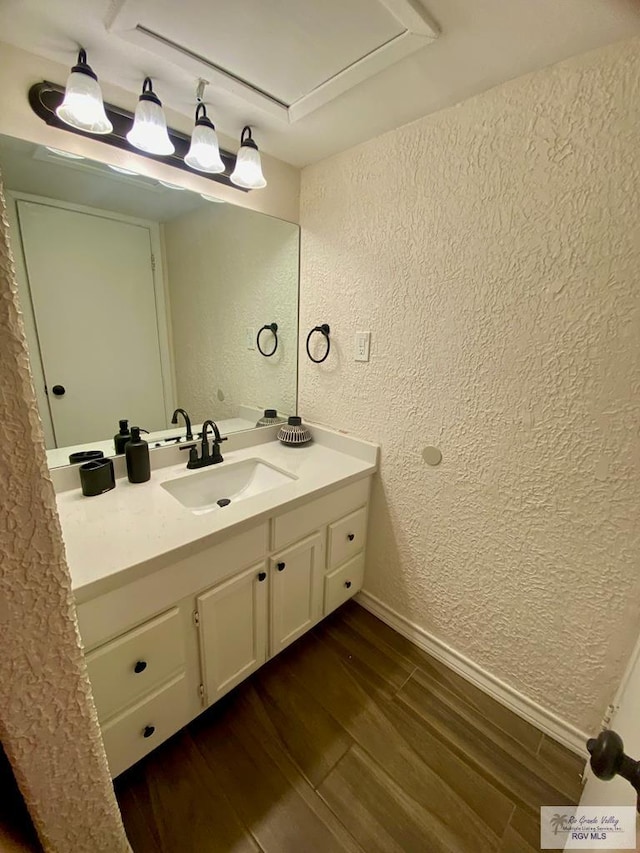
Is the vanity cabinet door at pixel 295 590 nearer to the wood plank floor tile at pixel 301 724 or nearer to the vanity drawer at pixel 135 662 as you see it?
the wood plank floor tile at pixel 301 724

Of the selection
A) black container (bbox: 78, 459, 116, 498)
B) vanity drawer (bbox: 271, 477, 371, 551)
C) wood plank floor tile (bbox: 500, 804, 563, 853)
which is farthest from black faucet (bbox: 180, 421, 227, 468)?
wood plank floor tile (bbox: 500, 804, 563, 853)

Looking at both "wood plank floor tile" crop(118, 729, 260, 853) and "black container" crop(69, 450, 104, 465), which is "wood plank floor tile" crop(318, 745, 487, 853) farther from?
"black container" crop(69, 450, 104, 465)

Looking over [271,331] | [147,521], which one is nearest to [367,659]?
[147,521]

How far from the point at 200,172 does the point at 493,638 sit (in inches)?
81.3

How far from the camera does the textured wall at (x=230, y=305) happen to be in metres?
1.47

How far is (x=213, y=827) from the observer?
96cm

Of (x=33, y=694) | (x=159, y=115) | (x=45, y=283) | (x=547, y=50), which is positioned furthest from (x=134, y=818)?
(x=547, y=50)

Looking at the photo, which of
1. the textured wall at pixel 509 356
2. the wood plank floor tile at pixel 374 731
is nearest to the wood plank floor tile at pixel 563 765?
the textured wall at pixel 509 356

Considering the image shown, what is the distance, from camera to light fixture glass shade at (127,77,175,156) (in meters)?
1.01

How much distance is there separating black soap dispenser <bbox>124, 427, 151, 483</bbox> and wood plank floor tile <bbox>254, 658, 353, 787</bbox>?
91 centimetres

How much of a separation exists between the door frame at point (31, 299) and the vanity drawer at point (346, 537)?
0.87 m

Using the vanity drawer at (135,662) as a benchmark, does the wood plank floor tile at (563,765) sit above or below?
below

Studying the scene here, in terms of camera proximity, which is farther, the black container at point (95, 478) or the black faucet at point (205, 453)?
the black faucet at point (205, 453)

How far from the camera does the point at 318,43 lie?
88 cm
